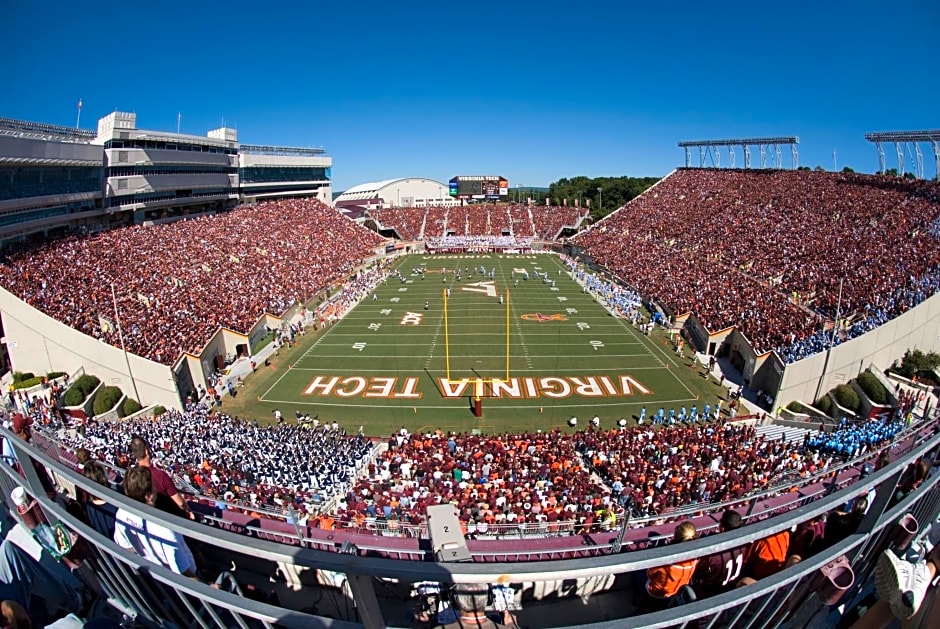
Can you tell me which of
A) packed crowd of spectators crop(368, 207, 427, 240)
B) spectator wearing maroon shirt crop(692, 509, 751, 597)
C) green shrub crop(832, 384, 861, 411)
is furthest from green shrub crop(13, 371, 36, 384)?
packed crowd of spectators crop(368, 207, 427, 240)

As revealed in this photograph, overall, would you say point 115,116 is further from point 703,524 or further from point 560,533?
point 703,524

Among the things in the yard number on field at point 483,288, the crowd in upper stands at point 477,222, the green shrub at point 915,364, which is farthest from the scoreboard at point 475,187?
the green shrub at point 915,364

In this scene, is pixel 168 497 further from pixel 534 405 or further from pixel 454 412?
pixel 534 405

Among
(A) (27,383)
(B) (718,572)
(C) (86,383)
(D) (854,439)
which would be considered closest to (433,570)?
(B) (718,572)

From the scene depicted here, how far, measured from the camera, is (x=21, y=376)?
2120 cm

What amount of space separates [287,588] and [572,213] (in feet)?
234

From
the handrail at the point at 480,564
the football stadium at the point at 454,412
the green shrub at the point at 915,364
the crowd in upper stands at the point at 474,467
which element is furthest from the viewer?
the green shrub at the point at 915,364

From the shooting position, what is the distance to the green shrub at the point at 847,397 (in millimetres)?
A: 19156

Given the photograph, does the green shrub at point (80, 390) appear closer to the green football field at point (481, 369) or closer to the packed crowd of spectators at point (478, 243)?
the green football field at point (481, 369)

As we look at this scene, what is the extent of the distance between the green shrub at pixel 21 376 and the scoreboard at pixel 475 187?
7201cm

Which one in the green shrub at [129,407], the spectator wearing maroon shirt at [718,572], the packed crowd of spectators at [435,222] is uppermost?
the packed crowd of spectators at [435,222]

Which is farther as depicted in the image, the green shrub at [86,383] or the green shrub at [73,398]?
the green shrub at [86,383]

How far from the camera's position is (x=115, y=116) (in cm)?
3550

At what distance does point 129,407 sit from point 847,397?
89.8ft
